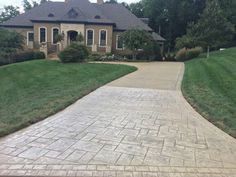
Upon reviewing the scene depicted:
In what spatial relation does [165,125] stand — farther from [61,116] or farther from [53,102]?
[53,102]

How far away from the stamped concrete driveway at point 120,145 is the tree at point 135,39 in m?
21.5

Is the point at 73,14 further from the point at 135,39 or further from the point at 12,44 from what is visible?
the point at 12,44

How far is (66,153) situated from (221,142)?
296 cm

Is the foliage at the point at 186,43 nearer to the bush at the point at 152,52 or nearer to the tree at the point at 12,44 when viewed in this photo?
the bush at the point at 152,52

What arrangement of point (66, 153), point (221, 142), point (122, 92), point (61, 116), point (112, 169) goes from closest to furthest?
point (112, 169), point (66, 153), point (221, 142), point (61, 116), point (122, 92)

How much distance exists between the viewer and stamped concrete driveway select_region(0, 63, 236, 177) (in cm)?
399

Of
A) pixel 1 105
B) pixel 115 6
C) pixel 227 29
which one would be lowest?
pixel 1 105

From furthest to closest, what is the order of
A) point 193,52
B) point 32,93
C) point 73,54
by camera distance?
point 193,52 → point 73,54 → point 32,93

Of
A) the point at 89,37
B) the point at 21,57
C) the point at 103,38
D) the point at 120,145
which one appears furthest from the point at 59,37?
the point at 120,145

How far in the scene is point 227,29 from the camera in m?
27.3

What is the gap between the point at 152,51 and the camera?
30.1 meters

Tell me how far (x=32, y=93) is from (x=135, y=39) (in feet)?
63.5

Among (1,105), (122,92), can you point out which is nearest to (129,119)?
(122,92)

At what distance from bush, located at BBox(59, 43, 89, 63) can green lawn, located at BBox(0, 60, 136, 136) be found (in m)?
2.96
